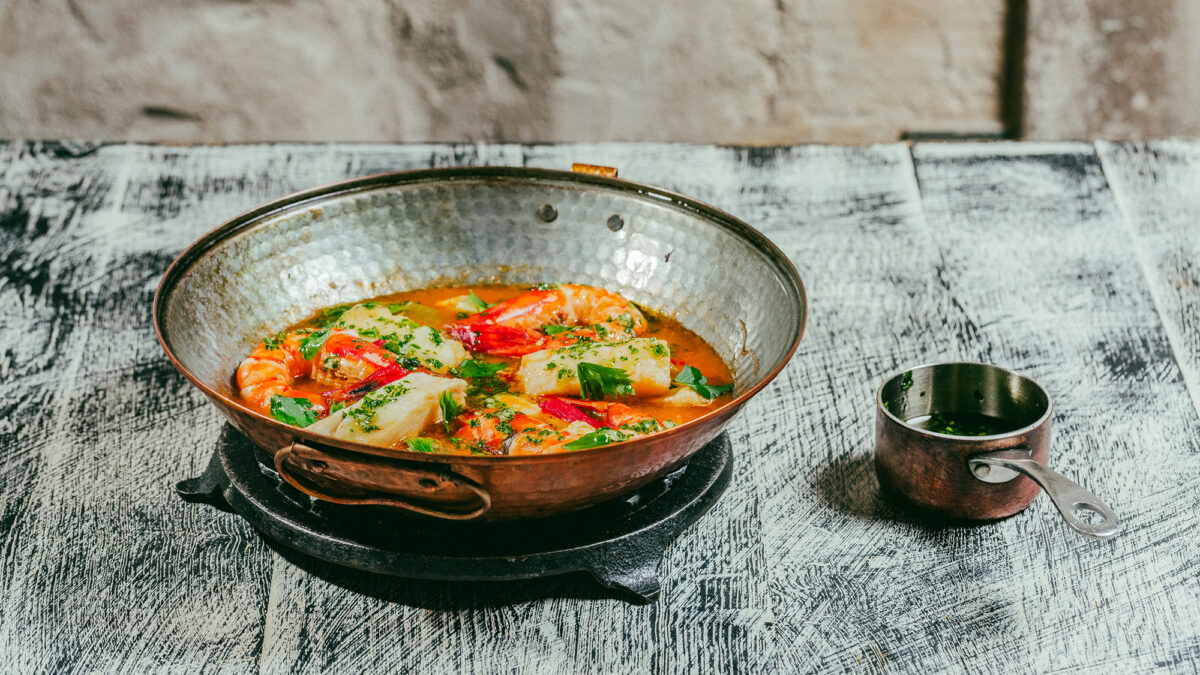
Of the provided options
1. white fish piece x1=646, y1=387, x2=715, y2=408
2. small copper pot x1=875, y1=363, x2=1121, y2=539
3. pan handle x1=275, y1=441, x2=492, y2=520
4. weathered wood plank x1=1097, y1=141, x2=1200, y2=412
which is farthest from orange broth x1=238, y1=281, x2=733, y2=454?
weathered wood plank x1=1097, y1=141, x2=1200, y2=412

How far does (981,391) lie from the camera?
1.86 meters

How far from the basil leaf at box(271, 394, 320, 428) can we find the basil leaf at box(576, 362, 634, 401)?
1.43 ft

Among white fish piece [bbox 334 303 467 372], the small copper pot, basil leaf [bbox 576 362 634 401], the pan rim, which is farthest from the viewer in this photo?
white fish piece [bbox 334 303 467 372]

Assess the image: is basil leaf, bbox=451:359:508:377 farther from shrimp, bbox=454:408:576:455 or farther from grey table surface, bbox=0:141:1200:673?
grey table surface, bbox=0:141:1200:673

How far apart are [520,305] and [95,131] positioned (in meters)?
2.51

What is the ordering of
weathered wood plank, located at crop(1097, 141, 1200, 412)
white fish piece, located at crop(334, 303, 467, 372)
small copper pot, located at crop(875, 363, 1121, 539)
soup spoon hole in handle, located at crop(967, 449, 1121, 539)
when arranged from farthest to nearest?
1. weathered wood plank, located at crop(1097, 141, 1200, 412)
2. white fish piece, located at crop(334, 303, 467, 372)
3. small copper pot, located at crop(875, 363, 1121, 539)
4. soup spoon hole in handle, located at crop(967, 449, 1121, 539)

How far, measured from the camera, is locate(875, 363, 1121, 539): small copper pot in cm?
159

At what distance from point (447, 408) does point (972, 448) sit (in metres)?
0.82

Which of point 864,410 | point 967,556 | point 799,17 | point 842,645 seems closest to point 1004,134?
Result: point 799,17

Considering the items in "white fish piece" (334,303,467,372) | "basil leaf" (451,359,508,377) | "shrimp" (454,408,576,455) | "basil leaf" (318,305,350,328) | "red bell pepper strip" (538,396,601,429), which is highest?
"shrimp" (454,408,576,455)

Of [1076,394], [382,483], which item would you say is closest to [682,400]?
[382,483]

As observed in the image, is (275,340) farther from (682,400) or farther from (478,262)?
(682,400)

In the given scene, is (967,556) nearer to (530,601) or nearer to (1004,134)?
(530,601)

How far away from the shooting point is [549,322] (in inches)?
78.2
